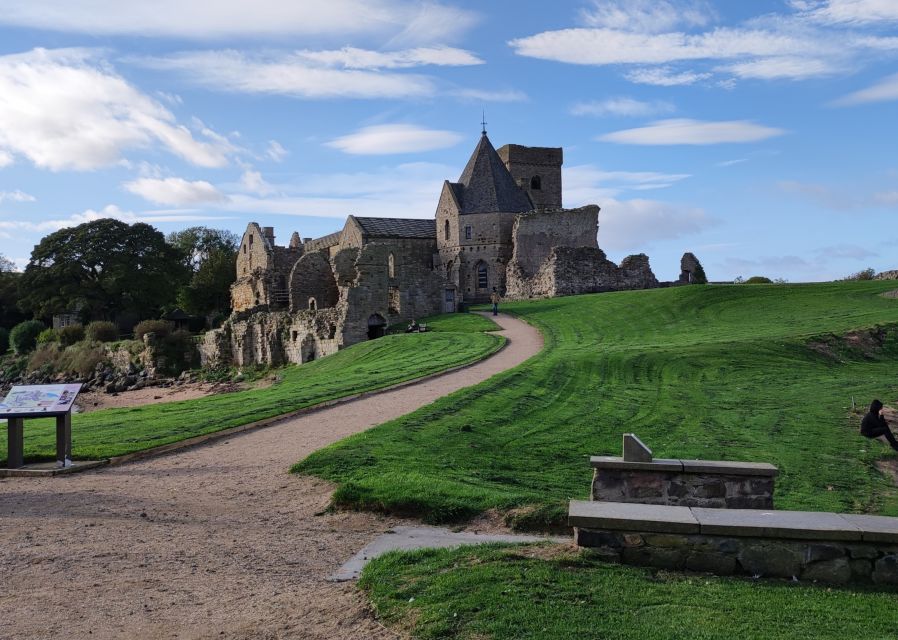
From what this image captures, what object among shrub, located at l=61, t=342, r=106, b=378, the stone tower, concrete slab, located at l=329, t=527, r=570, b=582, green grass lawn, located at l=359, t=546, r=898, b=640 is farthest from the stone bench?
the stone tower

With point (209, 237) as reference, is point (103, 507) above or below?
below

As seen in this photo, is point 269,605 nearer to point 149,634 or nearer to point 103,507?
point 149,634

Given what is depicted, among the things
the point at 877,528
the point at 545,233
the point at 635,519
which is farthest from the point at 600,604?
the point at 545,233

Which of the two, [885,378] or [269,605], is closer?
[269,605]

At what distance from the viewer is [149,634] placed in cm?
677

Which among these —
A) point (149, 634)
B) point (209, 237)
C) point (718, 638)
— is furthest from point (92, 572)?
point (209, 237)

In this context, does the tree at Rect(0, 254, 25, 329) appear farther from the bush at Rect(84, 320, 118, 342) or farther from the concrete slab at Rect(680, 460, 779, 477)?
the concrete slab at Rect(680, 460, 779, 477)

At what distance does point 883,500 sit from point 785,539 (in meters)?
6.98

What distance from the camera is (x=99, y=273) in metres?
63.8

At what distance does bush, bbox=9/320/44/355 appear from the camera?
60.1 m

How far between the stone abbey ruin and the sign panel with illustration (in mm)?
22291

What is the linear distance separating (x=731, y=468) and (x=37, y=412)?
11.4 metres

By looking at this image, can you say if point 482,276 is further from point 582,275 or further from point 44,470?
point 44,470

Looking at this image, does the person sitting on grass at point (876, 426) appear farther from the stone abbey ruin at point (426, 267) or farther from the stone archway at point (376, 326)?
the stone archway at point (376, 326)
